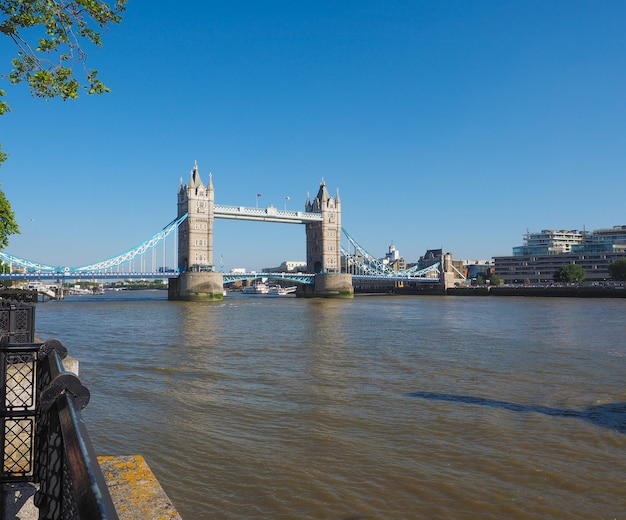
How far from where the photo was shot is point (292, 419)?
363 inches

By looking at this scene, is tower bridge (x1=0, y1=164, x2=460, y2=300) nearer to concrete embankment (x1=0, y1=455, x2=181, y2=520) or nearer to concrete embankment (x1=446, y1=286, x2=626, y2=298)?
concrete embankment (x1=446, y1=286, x2=626, y2=298)

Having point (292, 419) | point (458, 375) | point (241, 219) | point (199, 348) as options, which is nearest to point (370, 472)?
point (292, 419)

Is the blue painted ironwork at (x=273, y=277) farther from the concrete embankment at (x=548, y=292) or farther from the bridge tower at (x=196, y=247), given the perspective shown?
the concrete embankment at (x=548, y=292)

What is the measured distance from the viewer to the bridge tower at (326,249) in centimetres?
8931

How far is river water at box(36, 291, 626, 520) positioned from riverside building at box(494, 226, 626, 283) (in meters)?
114

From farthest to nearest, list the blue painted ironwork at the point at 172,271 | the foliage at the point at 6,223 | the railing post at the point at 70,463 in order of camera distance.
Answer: the blue painted ironwork at the point at 172,271 < the foliage at the point at 6,223 < the railing post at the point at 70,463

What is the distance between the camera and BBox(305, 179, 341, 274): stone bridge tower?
317 ft

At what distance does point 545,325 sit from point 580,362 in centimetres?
1578

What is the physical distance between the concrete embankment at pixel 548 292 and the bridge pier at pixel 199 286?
46.7 meters

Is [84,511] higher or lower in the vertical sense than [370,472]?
higher

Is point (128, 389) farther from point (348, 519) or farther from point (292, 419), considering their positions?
point (348, 519)

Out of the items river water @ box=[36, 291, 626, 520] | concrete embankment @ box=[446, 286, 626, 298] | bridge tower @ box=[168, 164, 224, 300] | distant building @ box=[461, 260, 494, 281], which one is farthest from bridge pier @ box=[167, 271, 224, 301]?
distant building @ box=[461, 260, 494, 281]

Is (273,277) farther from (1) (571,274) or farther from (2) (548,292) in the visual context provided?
(1) (571,274)

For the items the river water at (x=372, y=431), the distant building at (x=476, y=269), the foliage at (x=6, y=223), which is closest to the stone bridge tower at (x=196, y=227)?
the foliage at (x=6, y=223)
